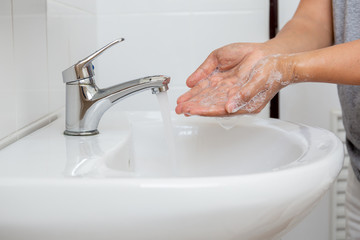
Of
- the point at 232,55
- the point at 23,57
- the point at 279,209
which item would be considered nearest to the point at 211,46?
the point at 232,55

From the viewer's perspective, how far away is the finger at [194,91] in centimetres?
87

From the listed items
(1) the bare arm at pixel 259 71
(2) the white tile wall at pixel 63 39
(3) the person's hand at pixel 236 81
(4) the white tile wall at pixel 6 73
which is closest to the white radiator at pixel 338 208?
(1) the bare arm at pixel 259 71

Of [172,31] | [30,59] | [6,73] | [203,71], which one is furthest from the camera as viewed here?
[172,31]

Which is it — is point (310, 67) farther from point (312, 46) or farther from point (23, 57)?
point (23, 57)

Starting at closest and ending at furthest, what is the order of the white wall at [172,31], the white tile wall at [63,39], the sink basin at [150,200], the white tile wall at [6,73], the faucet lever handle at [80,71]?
the sink basin at [150,200]
the white tile wall at [6,73]
the faucet lever handle at [80,71]
the white tile wall at [63,39]
the white wall at [172,31]

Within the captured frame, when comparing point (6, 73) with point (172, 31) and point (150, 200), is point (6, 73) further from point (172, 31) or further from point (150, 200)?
point (172, 31)

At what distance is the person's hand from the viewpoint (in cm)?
78

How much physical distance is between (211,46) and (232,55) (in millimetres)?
398

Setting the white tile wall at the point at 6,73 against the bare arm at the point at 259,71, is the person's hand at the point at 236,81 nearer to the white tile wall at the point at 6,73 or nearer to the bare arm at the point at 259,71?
the bare arm at the point at 259,71

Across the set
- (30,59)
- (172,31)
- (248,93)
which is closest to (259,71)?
(248,93)

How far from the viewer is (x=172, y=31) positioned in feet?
4.33

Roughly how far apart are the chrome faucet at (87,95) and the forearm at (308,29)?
33cm

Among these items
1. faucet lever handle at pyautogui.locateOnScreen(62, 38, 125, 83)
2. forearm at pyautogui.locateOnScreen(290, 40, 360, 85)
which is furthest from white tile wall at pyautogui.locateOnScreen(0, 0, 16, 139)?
forearm at pyautogui.locateOnScreen(290, 40, 360, 85)

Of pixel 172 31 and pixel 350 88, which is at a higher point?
pixel 172 31
